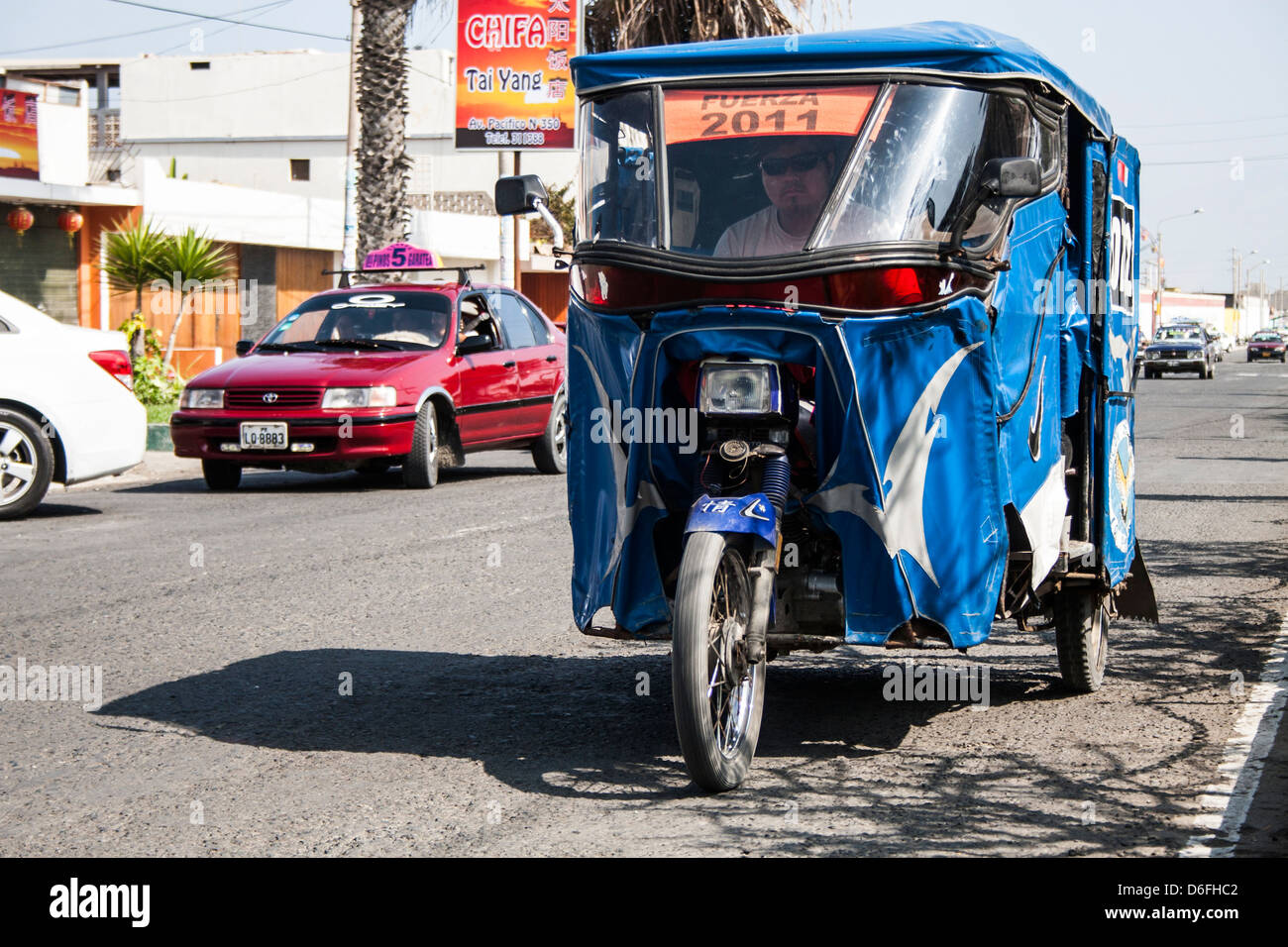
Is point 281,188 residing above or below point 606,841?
above

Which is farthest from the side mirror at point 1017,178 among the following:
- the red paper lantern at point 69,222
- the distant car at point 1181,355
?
the distant car at point 1181,355

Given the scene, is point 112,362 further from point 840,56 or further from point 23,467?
point 840,56

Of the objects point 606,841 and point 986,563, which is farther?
point 986,563

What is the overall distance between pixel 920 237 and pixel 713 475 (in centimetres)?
103

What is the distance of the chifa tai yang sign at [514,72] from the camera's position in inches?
1056

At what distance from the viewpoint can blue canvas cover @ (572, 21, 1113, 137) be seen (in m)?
5.23

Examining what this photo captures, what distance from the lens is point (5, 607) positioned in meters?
8.23

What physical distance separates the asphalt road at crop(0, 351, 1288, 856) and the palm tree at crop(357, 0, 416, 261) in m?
12.2

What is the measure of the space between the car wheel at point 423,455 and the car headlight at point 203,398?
5.59 ft

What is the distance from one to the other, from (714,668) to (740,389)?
908mm

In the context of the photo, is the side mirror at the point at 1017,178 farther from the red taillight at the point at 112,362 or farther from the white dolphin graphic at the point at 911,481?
the red taillight at the point at 112,362
